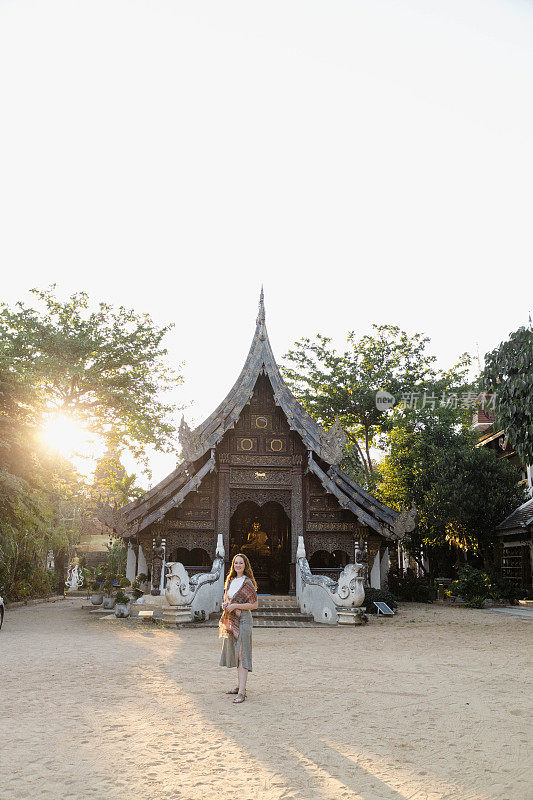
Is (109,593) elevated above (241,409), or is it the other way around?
(241,409)

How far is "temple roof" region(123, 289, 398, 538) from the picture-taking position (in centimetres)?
1602

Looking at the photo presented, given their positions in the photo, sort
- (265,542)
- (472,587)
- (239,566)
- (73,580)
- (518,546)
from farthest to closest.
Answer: (73,580)
(518,546)
(472,587)
(265,542)
(239,566)

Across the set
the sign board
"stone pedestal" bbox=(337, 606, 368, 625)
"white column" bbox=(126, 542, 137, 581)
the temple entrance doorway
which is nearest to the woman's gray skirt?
"stone pedestal" bbox=(337, 606, 368, 625)

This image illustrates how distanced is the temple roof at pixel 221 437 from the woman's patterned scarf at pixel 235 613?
918cm

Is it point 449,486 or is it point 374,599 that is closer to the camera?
point 374,599

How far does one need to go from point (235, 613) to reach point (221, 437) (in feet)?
33.2

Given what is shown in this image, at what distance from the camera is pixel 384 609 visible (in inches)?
620

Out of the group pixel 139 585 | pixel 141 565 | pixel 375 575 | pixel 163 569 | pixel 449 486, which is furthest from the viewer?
pixel 449 486

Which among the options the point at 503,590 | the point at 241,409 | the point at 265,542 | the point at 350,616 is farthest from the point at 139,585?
the point at 503,590

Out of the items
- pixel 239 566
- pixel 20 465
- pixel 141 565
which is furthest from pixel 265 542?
pixel 239 566

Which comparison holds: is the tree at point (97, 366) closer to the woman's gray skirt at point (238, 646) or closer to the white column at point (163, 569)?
the white column at point (163, 569)

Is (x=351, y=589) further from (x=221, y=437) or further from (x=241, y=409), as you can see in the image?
(x=241, y=409)

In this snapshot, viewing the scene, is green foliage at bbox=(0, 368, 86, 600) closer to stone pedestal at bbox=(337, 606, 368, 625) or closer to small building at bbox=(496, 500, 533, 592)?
stone pedestal at bbox=(337, 606, 368, 625)

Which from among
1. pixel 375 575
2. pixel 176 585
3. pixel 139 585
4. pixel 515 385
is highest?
pixel 515 385
